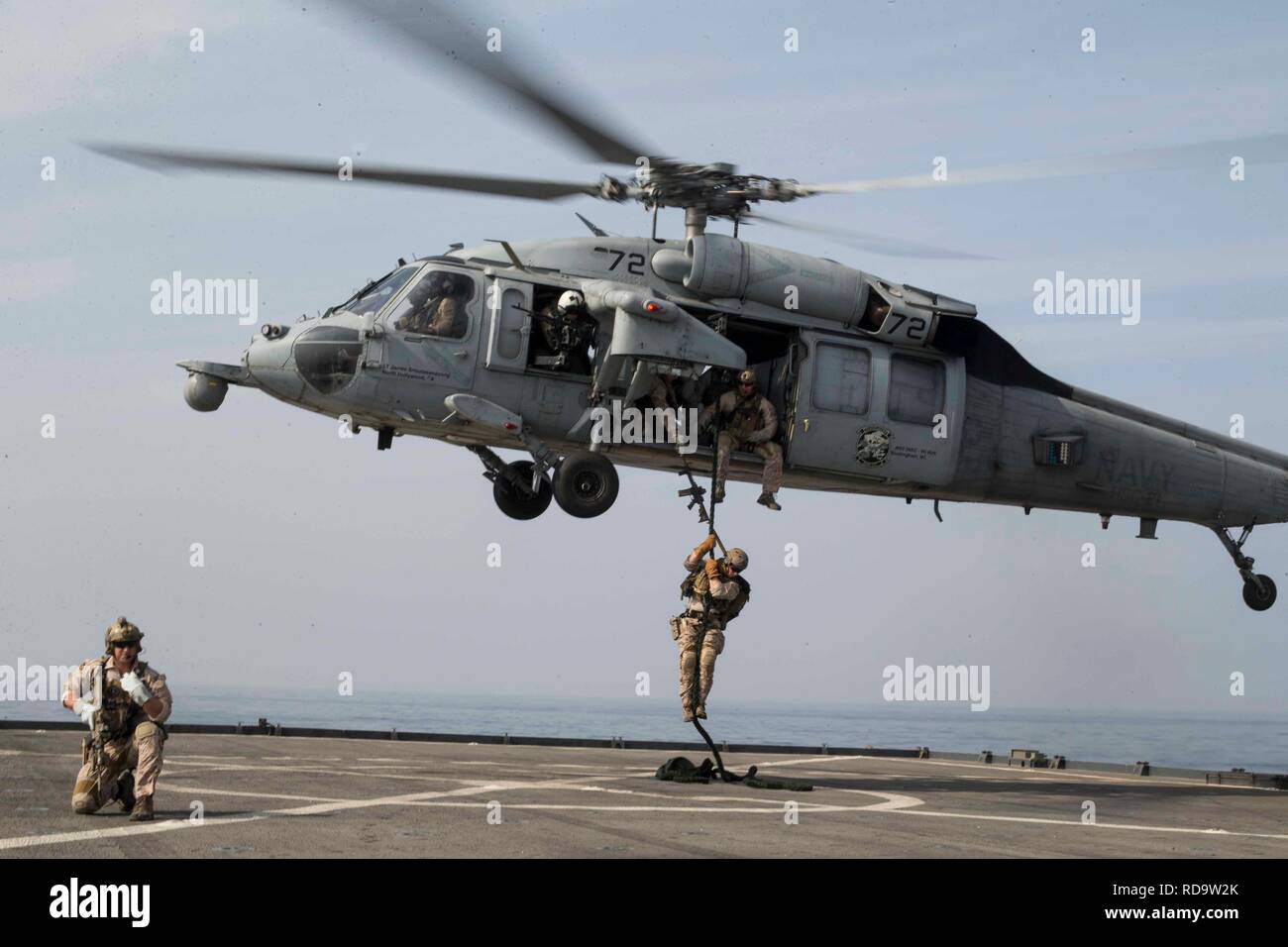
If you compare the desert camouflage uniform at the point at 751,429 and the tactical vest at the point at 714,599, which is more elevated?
the desert camouflage uniform at the point at 751,429

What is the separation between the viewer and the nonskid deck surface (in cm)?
1052

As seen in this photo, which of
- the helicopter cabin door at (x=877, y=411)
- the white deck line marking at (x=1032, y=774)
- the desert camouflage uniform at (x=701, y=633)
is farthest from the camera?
the white deck line marking at (x=1032, y=774)

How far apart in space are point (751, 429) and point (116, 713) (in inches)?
383

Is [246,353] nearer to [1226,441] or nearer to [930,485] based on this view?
[930,485]

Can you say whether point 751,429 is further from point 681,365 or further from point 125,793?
point 125,793

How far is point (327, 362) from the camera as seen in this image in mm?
18359

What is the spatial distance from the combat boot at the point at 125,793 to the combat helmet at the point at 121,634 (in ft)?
3.45

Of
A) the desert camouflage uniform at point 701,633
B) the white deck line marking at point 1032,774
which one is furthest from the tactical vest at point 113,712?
the white deck line marking at point 1032,774

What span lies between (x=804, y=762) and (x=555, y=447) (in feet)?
22.0

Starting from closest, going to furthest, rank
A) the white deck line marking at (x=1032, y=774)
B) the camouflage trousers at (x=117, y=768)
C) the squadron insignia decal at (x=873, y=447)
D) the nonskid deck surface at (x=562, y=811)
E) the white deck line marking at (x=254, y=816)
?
1. the white deck line marking at (x=254, y=816)
2. the nonskid deck surface at (x=562, y=811)
3. the camouflage trousers at (x=117, y=768)
4. the squadron insignia decal at (x=873, y=447)
5. the white deck line marking at (x=1032, y=774)

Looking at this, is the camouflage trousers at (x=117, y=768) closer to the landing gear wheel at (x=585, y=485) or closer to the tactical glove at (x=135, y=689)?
the tactical glove at (x=135, y=689)

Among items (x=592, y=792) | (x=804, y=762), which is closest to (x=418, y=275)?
(x=592, y=792)

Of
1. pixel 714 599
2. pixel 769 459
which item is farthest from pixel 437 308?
pixel 714 599

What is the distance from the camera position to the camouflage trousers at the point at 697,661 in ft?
52.3
